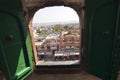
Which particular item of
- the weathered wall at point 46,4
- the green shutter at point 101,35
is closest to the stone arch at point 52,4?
the weathered wall at point 46,4

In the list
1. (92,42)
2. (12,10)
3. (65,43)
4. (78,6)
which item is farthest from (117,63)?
(65,43)

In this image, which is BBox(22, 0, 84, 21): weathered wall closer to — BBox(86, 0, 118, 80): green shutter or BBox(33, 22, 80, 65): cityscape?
BBox(86, 0, 118, 80): green shutter

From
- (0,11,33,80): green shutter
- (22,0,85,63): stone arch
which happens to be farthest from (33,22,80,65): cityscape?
(0,11,33,80): green shutter

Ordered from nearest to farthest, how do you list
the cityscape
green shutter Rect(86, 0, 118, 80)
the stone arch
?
green shutter Rect(86, 0, 118, 80)
the stone arch
the cityscape

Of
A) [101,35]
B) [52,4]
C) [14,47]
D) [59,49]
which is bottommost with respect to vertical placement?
[59,49]

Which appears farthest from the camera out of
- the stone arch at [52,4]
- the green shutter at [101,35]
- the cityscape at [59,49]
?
the cityscape at [59,49]

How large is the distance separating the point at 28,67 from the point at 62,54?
449cm

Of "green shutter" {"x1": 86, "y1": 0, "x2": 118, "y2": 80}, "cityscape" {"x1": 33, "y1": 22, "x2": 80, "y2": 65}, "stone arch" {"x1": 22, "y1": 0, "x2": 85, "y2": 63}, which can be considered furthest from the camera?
"cityscape" {"x1": 33, "y1": 22, "x2": 80, "y2": 65}

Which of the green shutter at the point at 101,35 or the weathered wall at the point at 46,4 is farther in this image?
the weathered wall at the point at 46,4

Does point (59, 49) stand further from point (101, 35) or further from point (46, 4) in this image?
point (101, 35)

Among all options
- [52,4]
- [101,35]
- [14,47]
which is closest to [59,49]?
[52,4]

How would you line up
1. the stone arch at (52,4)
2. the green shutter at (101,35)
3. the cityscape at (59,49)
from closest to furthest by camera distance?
the green shutter at (101,35) → the stone arch at (52,4) → the cityscape at (59,49)

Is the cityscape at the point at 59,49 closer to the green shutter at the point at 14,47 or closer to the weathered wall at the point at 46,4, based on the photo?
the weathered wall at the point at 46,4

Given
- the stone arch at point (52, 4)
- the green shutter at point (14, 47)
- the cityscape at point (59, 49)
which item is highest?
the stone arch at point (52, 4)
